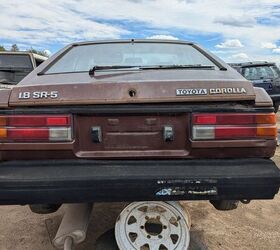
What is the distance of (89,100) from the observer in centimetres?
248

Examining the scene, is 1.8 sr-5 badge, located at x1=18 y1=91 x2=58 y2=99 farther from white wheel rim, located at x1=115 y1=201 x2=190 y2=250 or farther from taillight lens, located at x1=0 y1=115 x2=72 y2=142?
white wheel rim, located at x1=115 y1=201 x2=190 y2=250

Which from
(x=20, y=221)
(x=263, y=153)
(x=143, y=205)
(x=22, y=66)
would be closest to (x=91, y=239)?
(x=20, y=221)

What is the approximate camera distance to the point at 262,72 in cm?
1195

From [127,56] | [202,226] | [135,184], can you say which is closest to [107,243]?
[135,184]

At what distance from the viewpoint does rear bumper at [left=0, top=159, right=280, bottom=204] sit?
236cm

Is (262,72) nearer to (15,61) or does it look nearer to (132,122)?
(15,61)

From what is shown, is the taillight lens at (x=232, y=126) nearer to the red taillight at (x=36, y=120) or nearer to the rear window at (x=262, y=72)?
the red taillight at (x=36, y=120)

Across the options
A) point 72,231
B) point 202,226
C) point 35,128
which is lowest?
point 202,226

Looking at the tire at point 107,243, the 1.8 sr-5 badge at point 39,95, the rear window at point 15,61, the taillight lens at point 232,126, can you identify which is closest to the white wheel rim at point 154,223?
the tire at point 107,243

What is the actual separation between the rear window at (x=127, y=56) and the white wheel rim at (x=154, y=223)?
1260mm

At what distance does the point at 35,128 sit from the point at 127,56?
4.14ft

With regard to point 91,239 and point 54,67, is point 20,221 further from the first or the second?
point 54,67

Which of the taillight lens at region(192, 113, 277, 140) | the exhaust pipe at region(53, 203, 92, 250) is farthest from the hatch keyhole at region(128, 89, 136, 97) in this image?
the exhaust pipe at region(53, 203, 92, 250)

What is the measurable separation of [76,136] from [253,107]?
1.15m
